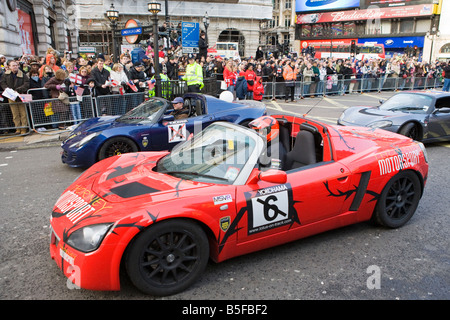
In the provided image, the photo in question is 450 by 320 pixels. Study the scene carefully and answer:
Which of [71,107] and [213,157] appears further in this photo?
[71,107]

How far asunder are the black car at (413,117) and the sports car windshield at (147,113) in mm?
4216

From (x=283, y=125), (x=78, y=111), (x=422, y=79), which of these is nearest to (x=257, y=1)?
(x=422, y=79)

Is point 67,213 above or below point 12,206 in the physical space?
above

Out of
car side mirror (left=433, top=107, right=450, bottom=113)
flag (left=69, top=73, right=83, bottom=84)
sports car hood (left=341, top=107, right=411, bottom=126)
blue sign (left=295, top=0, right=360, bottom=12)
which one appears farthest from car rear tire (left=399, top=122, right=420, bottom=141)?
blue sign (left=295, top=0, right=360, bottom=12)

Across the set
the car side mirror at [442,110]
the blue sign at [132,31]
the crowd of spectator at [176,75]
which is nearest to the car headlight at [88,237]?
the crowd of spectator at [176,75]

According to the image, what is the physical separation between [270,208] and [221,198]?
52cm

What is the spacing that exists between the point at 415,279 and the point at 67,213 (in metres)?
3.12

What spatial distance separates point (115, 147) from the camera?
659cm

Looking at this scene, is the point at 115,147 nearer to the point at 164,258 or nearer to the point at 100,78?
the point at 164,258

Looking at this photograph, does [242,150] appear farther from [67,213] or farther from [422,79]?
[422,79]

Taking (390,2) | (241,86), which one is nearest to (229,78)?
(241,86)

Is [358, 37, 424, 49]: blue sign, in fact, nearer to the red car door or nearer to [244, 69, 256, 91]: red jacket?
[244, 69, 256, 91]: red jacket

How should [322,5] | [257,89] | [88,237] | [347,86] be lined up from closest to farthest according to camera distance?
[88,237], [257,89], [347,86], [322,5]

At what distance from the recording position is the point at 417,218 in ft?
15.0
